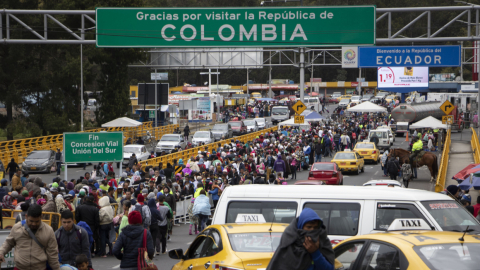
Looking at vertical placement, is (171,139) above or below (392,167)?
above

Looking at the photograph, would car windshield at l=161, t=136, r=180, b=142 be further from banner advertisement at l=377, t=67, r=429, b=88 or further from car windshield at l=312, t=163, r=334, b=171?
banner advertisement at l=377, t=67, r=429, b=88

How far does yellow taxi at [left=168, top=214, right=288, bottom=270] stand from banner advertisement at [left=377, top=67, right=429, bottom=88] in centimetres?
5762

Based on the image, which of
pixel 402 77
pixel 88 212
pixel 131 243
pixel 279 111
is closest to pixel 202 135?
pixel 279 111

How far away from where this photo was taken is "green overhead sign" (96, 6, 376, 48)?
18.0m

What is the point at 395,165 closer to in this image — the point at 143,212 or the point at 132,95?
the point at 143,212

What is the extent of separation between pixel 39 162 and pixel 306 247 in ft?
95.0

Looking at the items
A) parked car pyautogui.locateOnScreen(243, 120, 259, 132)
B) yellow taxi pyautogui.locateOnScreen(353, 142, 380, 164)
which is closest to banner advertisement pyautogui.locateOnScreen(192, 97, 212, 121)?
parked car pyautogui.locateOnScreen(243, 120, 259, 132)

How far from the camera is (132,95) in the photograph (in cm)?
7394

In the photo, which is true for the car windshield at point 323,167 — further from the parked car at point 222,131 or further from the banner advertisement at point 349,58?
the banner advertisement at point 349,58

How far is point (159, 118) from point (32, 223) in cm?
5249

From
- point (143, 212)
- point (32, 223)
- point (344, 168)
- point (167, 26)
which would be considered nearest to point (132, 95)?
point (344, 168)

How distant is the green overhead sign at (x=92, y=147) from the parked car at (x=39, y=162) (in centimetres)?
1238

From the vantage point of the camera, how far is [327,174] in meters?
24.7

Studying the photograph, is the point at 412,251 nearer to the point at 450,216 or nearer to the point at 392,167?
the point at 450,216
